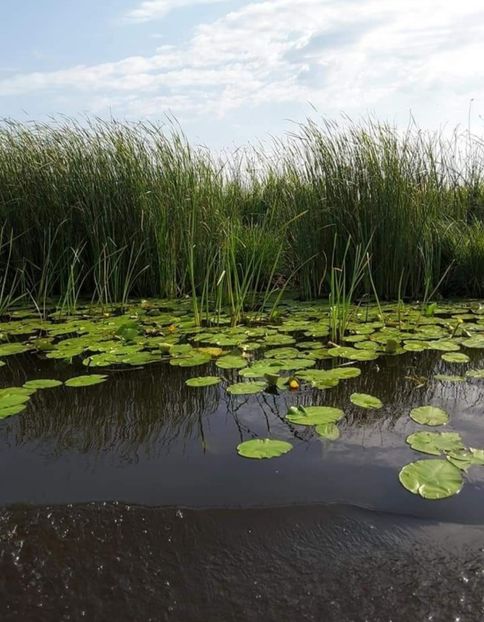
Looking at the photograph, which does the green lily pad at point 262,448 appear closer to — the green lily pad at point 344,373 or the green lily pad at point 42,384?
the green lily pad at point 344,373

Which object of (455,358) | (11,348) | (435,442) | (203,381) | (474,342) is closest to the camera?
(435,442)

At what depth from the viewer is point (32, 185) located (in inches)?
179

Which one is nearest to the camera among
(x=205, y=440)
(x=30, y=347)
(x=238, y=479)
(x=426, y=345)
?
(x=238, y=479)

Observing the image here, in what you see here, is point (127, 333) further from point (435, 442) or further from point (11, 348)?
point (435, 442)

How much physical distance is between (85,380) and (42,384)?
0.17 metres

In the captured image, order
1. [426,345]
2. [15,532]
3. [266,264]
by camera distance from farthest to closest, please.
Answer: [266,264] < [426,345] < [15,532]

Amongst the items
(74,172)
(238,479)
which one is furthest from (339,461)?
(74,172)

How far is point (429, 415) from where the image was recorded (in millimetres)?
1874

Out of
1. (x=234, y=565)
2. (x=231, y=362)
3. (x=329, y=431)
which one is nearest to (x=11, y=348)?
(x=231, y=362)

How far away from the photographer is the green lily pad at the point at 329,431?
174 centimetres

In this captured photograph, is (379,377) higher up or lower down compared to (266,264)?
lower down

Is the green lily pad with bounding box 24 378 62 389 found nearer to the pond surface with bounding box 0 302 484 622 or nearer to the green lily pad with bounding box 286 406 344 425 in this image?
the pond surface with bounding box 0 302 484 622

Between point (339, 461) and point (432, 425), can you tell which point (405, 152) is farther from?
point (339, 461)

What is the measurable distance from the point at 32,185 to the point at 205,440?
3.47m
